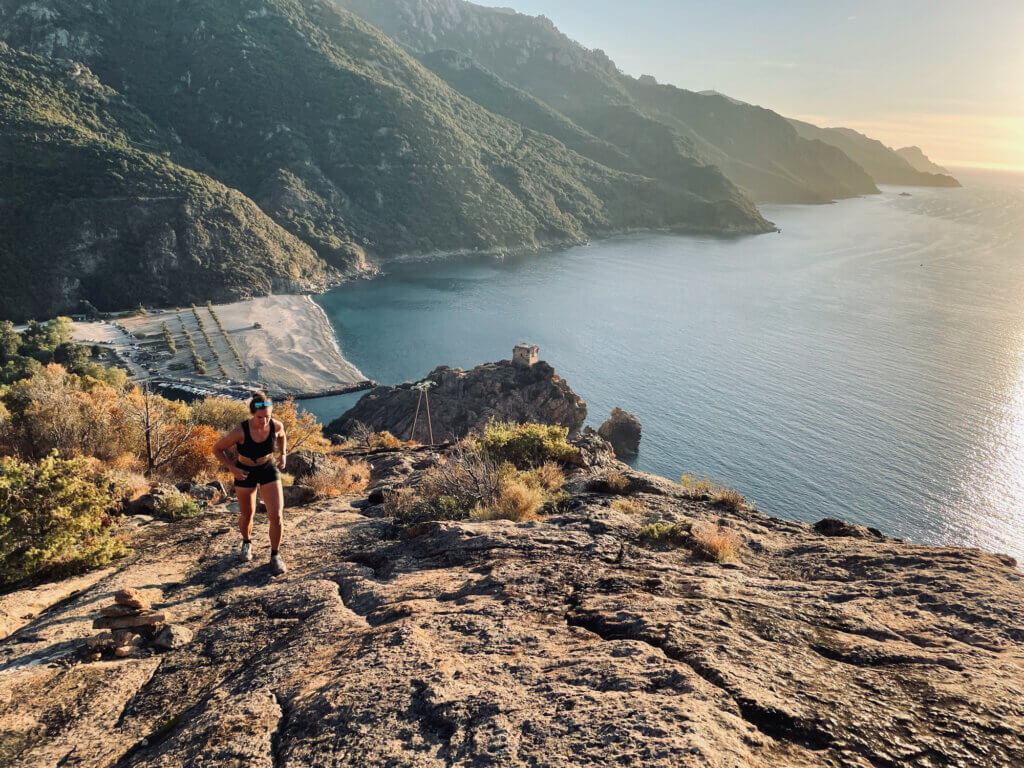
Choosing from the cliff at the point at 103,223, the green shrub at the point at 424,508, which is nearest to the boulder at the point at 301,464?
the green shrub at the point at 424,508

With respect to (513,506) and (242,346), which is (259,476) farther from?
(242,346)

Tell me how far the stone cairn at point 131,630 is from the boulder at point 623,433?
4994cm

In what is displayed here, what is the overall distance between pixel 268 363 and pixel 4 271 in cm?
5109

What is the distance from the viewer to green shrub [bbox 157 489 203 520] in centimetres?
993

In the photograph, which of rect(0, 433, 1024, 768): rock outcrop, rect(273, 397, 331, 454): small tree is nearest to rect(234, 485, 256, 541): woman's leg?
rect(0, 433, 1024, 768): rock outcrop

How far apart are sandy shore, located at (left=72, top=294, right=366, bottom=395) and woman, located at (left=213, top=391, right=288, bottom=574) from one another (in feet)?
206

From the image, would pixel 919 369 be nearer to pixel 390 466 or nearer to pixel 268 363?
pixel 390 466

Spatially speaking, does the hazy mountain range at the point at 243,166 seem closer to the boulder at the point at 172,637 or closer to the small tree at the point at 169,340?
the small tree at the point at 169,340

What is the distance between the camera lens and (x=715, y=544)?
803 centimetres

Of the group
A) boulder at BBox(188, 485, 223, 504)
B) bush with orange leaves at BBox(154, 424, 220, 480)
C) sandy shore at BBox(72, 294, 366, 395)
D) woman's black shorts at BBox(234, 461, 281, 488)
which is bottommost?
sandy shore at BBox(72, 294, 366, 395)

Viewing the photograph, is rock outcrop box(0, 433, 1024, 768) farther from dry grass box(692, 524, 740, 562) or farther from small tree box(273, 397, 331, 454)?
small tree box(273, 397, 331, 454)

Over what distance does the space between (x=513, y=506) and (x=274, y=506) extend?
409 centimetres

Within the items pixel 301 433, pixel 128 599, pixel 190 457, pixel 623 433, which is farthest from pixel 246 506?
pixel 623 433

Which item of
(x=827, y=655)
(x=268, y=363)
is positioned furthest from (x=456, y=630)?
(x=268, y=363)
